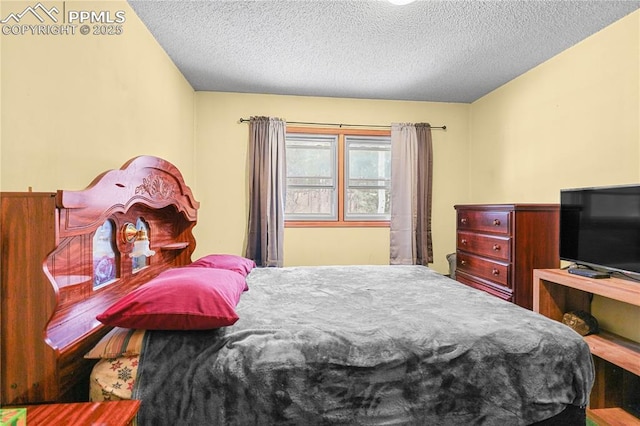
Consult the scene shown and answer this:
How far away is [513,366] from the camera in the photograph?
1.30 m

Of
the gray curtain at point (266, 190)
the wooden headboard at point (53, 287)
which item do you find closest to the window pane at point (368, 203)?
the gray curtain at point (266, 190)

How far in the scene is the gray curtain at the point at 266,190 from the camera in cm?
373

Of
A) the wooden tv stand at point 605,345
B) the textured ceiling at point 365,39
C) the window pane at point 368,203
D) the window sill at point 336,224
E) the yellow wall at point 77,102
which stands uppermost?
the textured ceiling at point 365,39

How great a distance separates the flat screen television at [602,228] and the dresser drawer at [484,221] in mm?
405

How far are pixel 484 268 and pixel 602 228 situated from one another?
3.28ft

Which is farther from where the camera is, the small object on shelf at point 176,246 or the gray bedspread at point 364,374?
the small object on shelf at point 176,246

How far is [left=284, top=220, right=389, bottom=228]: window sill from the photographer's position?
3953 mm

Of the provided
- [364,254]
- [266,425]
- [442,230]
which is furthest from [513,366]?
[442,230]

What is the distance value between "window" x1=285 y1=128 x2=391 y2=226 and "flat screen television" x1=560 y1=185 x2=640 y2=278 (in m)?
1.98

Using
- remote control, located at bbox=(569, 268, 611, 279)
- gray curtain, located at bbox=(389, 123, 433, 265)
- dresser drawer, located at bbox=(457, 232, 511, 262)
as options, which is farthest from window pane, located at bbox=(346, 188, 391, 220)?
remote control, located at bbox=(569, 268, 611, 279)

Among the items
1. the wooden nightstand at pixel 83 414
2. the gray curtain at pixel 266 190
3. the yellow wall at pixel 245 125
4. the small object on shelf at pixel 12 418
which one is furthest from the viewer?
the gray curtain at pixel 266 190

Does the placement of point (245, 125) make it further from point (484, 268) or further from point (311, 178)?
point (484, 268)

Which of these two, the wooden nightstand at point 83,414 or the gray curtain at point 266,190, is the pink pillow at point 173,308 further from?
the gray curtain at point 266,190

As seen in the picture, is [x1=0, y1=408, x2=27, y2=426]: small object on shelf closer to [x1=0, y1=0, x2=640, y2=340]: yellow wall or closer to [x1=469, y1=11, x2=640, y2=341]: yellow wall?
[x1=0, y1=0, x2=640, y2=340]: yellow wall
